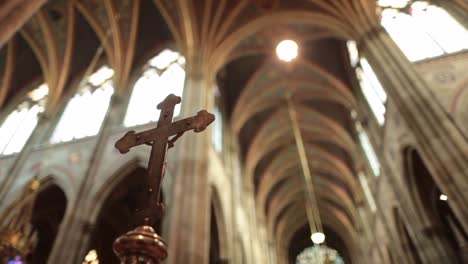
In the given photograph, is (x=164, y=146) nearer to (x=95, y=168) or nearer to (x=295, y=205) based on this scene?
(x=95, y=168)

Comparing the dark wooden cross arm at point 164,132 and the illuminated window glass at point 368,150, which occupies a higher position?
the illuminated window glass at point 368,150

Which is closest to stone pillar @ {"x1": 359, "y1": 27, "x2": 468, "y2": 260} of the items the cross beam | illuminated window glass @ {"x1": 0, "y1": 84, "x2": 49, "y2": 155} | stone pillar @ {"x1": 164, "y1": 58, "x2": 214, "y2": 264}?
stone pillar @ {"x1": 164, "y1": 58, "x2": 214, "y2": 264}

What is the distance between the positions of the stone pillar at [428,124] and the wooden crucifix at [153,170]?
5108 mm

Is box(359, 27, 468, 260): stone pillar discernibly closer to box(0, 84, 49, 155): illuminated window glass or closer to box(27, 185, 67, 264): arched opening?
box(27, 185, 67, 264): arched opening

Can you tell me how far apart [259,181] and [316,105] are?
489 cm

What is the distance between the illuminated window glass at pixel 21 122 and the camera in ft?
42.8

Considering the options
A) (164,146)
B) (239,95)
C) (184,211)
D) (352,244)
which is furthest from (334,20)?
(352,244)

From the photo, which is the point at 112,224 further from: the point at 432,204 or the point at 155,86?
the point at 432,204

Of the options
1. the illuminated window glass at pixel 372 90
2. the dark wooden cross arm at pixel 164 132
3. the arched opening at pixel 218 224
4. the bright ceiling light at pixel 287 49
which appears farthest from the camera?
the illuminated window glass at pixel 372 90

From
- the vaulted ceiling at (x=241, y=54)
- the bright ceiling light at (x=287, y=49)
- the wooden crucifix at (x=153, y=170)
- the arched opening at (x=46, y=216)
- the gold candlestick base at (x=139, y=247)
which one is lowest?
the gold candlestick base at (x=139, y=247)

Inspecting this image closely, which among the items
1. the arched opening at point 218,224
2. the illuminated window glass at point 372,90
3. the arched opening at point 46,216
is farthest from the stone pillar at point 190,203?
the illuminated window glass at point 372,90

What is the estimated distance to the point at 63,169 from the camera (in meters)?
10.9

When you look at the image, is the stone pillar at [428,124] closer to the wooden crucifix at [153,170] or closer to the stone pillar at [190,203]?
the stone pillar at [190,203]

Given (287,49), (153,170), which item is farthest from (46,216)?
(153,170)
